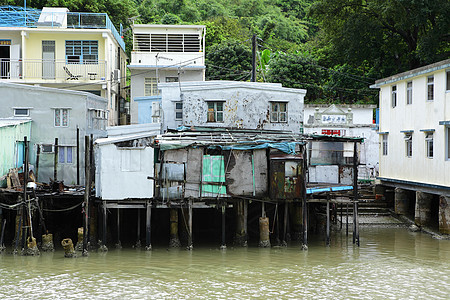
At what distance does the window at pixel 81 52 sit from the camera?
3728 centimetres

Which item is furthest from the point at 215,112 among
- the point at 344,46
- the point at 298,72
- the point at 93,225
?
the point at 344,46

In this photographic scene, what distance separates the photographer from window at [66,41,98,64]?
37281mm

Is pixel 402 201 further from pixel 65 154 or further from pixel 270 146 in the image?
pixel 65 154

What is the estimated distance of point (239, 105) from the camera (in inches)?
1224

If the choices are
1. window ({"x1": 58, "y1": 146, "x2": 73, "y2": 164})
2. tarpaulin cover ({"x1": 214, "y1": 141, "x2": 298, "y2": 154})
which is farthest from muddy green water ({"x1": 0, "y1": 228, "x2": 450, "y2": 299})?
window ({"x1": 58, "y1": 146, "x2": 73, "y2": 164})

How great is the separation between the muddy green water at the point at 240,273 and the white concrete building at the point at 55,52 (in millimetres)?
15384

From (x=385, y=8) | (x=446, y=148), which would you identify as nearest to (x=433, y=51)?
(x=385, y=8)

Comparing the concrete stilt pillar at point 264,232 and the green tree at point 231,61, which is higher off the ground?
the green tree at point 231,61

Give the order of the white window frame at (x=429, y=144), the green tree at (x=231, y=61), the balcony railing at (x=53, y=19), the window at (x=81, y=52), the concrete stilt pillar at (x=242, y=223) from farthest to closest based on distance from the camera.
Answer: the green tree at (x=231, y=61), the window at (x=81, y=52), the balcony railing at (x=53, y=19), the white window frame at (x=429, y=144), the concrete stilt pillar at (x=242, y=223)

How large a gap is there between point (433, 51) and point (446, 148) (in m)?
15.0

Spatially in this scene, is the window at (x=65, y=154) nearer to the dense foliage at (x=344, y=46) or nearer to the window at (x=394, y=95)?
the dense foliage at (x=344, y=46)

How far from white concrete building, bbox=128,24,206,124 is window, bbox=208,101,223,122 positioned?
923cm

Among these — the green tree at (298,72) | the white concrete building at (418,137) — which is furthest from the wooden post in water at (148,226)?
the green tree at (298,72)

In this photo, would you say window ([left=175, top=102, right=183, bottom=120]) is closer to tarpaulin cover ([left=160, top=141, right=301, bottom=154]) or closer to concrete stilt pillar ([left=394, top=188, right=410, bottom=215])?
A: tarpaulin cover ([left=160, top=141, right=301, bottom=154])
